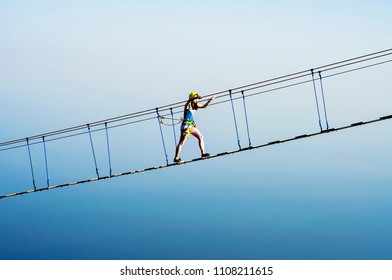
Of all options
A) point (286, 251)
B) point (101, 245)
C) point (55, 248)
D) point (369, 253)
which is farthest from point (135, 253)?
point (369, 253)

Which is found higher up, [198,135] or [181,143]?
[198,135]

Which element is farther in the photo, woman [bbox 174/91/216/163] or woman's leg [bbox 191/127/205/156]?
woman's leg [bbox 191/127/205/156]

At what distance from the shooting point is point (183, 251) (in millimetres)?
195000

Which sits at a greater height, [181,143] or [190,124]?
[190,124]

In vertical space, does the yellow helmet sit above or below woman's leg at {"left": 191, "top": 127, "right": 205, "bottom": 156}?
above

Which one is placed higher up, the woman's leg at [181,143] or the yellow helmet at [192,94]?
the yellow helmet at [192,94]

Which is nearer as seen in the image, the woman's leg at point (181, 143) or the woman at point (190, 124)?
the woman at point (190, 124)

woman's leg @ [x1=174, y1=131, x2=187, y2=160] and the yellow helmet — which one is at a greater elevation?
the yellow helmet

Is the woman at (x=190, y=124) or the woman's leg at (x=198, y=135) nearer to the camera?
the woman at (x=190, y=124)

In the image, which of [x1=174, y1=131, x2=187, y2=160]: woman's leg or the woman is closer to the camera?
the woman

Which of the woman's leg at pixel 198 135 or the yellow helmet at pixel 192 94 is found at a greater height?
the yellow helmet at pixel 192 94

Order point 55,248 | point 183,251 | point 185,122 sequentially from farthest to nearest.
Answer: point 183,251 → point 55,248 → point 185,122
